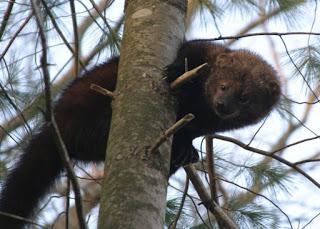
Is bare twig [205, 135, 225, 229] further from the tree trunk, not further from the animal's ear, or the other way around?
the animal's ear

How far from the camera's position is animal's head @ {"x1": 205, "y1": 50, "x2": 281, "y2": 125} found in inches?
136

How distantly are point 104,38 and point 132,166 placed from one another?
168 centimetres

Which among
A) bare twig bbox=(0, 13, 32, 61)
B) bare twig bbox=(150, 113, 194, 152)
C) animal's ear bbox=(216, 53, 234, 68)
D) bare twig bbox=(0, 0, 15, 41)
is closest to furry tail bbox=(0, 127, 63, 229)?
bare twig bbox=(0, 13, 32, 61)

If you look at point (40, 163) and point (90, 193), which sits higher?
A: point (90, 193)

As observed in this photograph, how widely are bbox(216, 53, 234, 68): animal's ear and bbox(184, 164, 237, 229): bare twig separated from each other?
2.79ft

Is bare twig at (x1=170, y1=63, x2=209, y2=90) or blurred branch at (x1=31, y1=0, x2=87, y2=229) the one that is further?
bare twig at (x1=170, y1=63, x2=209, y2=90)

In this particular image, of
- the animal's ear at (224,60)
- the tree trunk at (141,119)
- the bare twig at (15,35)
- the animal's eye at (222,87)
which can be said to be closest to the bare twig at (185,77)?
the tree trunk at (141,119)

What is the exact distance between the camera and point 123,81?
8.20 feet

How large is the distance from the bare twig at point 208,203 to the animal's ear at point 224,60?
0.85 m

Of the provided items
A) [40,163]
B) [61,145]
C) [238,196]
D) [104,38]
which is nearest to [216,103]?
[238,196]

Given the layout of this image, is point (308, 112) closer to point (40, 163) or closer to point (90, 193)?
point (90, 193)

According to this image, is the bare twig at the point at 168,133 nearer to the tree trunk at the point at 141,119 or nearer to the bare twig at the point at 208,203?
the tree trunk at the point at 141,119

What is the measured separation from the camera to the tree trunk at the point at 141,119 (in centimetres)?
201

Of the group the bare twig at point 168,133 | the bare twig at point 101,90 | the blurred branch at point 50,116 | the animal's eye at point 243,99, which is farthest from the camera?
the animal's eye at point 243,99
